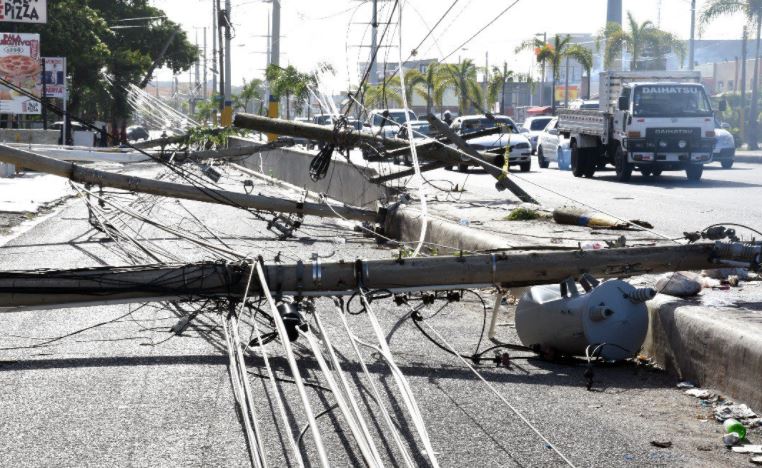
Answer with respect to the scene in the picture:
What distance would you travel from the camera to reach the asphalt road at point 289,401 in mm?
5145

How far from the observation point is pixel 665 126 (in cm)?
2706

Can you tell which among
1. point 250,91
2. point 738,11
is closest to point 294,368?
point 738,11

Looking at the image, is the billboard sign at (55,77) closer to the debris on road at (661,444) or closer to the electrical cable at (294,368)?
the electrical cable at (294,368)

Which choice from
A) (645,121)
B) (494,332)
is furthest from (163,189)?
(645,121)

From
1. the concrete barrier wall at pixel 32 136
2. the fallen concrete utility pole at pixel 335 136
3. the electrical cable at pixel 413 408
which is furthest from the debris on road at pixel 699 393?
the concrete barrier wall at pixel 32 136

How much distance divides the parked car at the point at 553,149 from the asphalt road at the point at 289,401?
89.2ft

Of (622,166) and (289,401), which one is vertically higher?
(622,166)

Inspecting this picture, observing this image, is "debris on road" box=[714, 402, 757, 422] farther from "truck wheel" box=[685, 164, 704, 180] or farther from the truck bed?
the truck bed

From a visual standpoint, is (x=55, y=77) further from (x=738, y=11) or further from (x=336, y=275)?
(x=336, y=275)

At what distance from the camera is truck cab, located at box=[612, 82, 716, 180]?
27125 millimetres

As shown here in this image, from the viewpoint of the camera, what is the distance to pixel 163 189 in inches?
538

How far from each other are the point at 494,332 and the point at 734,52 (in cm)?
15361

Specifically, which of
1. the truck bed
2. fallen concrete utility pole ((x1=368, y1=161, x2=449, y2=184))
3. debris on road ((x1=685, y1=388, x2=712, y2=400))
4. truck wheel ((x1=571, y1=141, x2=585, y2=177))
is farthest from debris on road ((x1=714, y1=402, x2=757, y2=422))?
truck wheel ((x1=571, y1=141, x2=585, y2=177))

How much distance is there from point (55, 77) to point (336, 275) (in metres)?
39.8
